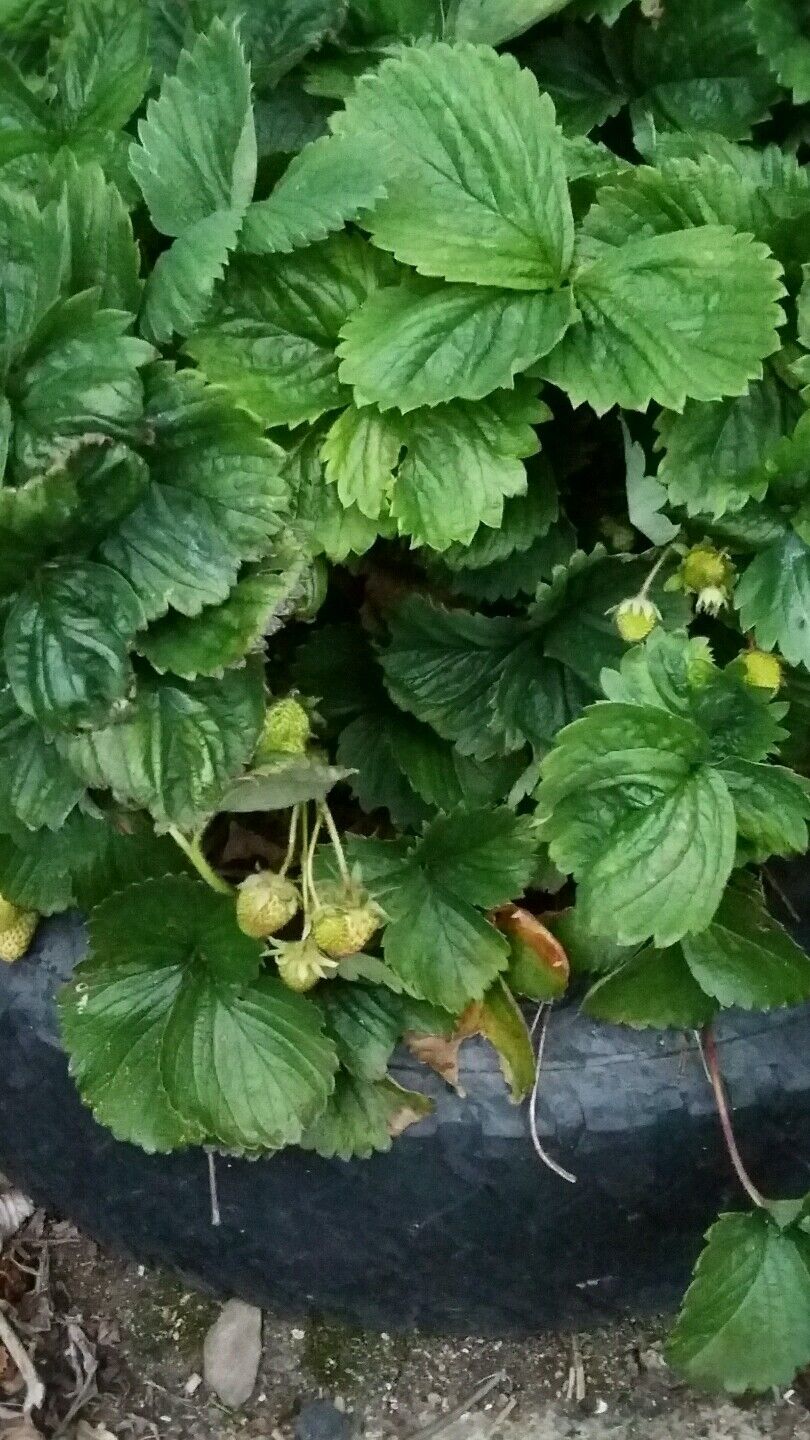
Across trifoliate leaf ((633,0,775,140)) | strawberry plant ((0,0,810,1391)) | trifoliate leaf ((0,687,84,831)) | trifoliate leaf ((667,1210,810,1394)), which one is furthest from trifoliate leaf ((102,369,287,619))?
trifoliate leaf ((667,1210,810,1394))

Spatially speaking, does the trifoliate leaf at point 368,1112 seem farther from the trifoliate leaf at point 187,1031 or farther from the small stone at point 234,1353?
the small stone at point 234,1353

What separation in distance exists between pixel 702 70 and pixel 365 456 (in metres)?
0.29

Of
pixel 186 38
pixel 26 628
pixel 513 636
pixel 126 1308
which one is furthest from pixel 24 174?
pixel 126 1308

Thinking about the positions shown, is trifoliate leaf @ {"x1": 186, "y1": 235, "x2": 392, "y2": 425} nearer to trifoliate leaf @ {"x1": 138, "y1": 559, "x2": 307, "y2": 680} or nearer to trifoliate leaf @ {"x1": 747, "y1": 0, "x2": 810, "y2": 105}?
trifoliate leaf @ {"x1": 138, "y1": 559, "x2": 307, "y2": 680}

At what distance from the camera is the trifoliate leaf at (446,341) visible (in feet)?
1.95

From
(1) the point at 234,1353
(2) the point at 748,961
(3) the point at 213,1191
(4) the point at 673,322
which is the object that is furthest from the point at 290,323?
(1) the point at 234,1353

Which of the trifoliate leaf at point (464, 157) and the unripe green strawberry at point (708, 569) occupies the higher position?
the trifoliate leaf at point (464, 157)

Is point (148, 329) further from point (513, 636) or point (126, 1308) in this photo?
point (126, 1308)

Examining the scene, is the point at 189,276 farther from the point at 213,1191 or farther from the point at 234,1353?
the point at 234,1353

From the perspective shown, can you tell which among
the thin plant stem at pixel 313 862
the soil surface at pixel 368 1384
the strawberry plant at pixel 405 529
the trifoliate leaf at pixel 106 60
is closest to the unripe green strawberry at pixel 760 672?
the strawberry plant at pixel 405 529

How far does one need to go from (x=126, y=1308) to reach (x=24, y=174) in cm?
84

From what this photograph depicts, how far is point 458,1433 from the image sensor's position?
0.97 metres

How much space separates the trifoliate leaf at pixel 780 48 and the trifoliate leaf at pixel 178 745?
388 millimetres

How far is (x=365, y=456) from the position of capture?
63 centimetres
